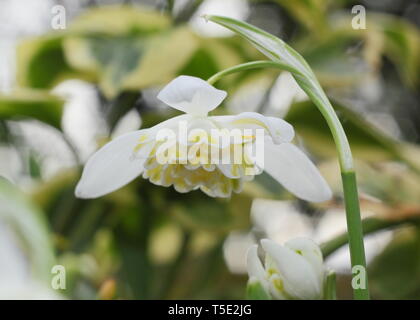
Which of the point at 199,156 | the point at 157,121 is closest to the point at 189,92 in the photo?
the point at 199,156

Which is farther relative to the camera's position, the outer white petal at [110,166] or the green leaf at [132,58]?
the green leaf at [132,58]

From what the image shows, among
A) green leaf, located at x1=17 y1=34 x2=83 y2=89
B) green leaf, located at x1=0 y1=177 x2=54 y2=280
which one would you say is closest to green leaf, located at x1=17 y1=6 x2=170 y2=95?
green leaf, located at x1=17 y1=34 x2=83 y2=89

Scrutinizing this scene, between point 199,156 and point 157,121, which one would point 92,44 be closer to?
point 157,121

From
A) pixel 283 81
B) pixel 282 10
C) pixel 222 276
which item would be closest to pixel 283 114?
pixel 283 81

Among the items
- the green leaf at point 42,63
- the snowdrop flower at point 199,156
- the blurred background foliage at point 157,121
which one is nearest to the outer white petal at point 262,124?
the snowdrop flower at point 199,156

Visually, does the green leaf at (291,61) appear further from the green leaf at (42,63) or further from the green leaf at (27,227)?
the green leaf at (42,63)
